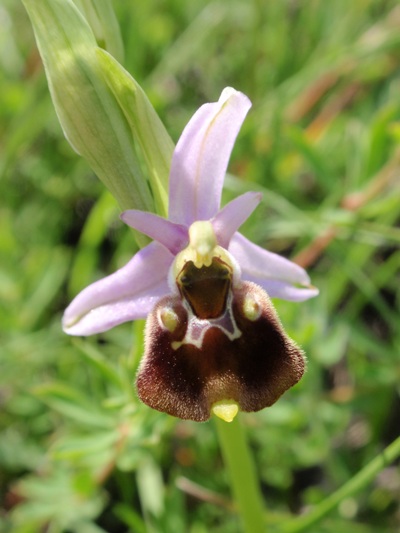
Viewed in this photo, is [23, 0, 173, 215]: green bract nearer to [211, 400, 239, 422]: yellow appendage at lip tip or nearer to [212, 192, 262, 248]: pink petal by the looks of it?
[212, 192, 262, 248]: pink petal

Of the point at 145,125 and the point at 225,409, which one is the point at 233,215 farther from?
the point at 225,409

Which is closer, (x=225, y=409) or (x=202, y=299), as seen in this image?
(x=225, y=409)

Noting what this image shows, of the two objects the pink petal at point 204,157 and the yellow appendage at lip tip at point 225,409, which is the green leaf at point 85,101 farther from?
the yellow appendage at lip tip at point 225,409

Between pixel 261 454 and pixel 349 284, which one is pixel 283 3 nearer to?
pixel 349 284

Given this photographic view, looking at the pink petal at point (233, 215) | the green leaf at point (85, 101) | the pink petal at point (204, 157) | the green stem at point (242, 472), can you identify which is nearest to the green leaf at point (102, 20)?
the green leaf at point (85, 101)

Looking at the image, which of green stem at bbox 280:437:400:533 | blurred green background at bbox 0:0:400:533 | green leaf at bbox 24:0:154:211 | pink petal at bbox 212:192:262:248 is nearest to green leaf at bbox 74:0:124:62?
green leaf at bbox 24:0:154:211

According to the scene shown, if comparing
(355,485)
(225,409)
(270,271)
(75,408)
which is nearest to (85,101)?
(270,271)

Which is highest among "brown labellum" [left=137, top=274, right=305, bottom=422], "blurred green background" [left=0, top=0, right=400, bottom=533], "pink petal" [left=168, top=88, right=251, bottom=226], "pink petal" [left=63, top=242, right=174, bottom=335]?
"pink petal" [left=168, top=88, right=251, bottom=226]
